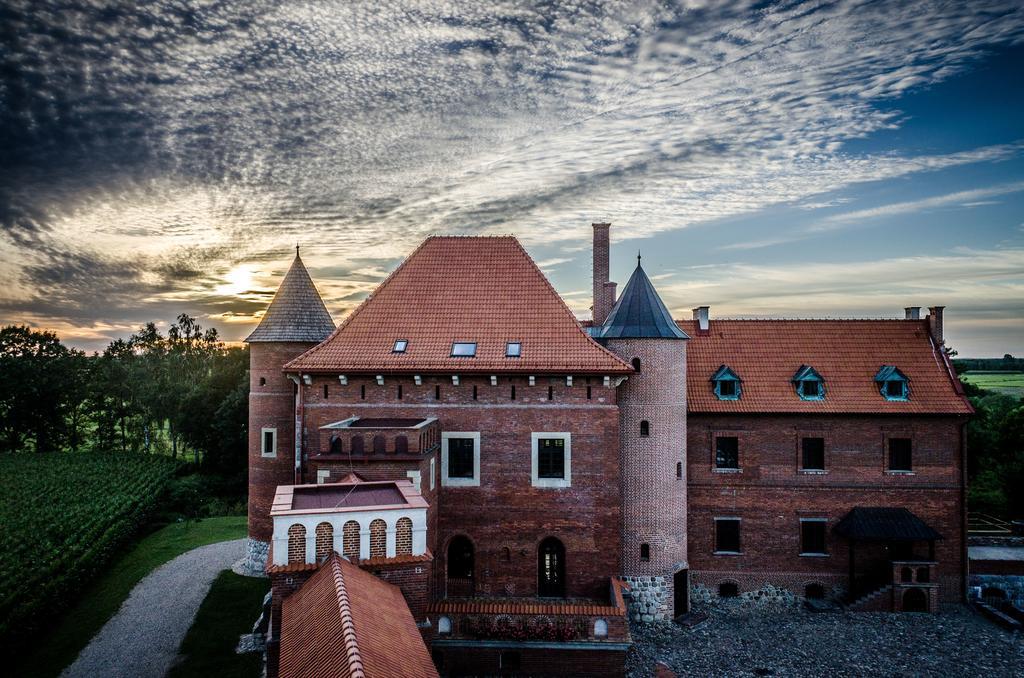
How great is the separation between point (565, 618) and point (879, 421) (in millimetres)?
14362

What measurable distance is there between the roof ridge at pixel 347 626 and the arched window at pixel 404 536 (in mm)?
1402

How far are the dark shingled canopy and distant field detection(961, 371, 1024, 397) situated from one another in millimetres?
89728

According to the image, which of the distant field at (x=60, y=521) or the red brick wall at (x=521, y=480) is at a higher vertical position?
the red brick wall at (x=521, y=480)

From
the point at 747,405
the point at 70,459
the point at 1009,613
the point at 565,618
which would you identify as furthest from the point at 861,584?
the point at 70,459

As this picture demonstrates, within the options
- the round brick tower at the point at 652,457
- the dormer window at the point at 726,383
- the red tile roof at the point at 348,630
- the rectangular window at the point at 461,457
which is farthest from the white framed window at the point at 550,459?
the dormer window at the point at 726,383

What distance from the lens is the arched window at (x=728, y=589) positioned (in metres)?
22.6

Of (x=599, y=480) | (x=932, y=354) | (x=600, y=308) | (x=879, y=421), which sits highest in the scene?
(x=600, y=308)

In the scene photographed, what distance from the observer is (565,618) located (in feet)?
52.8

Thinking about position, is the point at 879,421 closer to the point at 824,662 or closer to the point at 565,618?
the point at 824,662

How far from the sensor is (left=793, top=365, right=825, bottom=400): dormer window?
917 inches

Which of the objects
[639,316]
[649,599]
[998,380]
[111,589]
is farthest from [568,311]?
[998,380]

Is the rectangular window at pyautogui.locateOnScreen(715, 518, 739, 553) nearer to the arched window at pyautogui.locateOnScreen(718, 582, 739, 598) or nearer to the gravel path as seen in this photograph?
the arched window at pyautogui.locateOnScreen(718, 582, 739, 598)

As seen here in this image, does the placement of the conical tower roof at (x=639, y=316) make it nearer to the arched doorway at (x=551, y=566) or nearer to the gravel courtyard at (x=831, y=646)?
the arched doorway at (x=551, y=566)

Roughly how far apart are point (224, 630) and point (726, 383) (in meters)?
18.8
